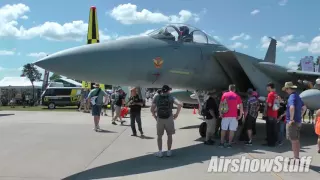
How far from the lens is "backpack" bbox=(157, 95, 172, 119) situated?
677cm

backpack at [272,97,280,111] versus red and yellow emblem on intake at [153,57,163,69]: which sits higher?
red and yellow emblem on intake at [153,57,163,69]

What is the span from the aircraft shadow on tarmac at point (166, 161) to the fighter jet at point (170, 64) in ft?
5.41

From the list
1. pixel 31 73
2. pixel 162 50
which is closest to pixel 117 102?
pixel 162 50

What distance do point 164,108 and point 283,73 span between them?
5349 mm

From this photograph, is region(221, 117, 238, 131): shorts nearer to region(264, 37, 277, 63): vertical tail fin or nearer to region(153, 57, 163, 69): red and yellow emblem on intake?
region(153, 57, 163, 69): red and yellow emblem on intake

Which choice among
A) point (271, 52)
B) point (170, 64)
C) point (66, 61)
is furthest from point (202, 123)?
point (271, 52)

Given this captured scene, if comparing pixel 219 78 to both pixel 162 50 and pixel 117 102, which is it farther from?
pixel 117 102

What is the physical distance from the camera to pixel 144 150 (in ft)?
24.3

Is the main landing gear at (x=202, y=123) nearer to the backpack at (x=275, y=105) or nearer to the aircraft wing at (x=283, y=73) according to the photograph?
the aircraft wing at (x=283, y=73)

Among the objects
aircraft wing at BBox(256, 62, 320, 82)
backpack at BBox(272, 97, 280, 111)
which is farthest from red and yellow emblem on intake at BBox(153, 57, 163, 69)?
aircraft wing at BBox(256, 62, 320, 82)

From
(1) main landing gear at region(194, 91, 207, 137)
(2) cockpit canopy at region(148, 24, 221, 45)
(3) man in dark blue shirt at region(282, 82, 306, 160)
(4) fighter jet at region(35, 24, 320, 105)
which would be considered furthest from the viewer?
(1) main landing gear at region(194, 91, 207, 137)

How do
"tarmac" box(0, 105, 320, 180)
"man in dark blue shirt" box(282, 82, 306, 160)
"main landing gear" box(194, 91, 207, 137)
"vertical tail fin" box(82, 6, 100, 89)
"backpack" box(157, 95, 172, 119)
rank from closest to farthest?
1. "tarmac" box(0, 105, 320, 180)
2. "man in dark blue shirt" box(282, 82, 306, 160)
3. "backpack" box(157, 95, 172, 119)
4. "main landing gear" box(194, 91, 207, 137)
5. "vertical tail fin" box(82, 6, 100, 89)

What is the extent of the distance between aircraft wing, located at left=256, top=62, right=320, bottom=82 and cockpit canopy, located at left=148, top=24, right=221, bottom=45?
1.95 metres

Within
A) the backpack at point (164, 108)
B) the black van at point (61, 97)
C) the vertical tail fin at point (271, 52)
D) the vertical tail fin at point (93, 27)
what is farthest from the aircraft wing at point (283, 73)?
the black van at point (61, 97)
